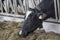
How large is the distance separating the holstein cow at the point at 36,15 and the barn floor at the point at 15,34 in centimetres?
10

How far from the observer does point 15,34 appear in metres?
2.86

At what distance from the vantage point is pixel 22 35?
2736 mm

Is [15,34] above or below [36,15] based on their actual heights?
below

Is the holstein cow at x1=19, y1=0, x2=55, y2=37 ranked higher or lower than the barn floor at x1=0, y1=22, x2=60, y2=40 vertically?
higher

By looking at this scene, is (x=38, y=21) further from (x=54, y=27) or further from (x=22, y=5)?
(x=22, y=5)

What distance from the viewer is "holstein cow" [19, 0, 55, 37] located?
2688mm

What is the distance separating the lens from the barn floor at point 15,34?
2658 mm

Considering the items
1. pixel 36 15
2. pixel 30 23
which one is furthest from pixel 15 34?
pixel 36 15

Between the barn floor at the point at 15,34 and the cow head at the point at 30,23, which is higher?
the cow head at the point at 30,23

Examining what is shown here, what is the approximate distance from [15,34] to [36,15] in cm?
49

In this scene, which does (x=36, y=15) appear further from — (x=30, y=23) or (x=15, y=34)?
(x=15, y=34)

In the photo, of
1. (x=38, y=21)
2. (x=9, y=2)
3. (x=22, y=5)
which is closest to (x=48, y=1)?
(x=38, y=21)

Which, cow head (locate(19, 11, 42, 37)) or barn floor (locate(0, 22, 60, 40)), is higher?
cow head (locate(19, 11, 42, 37))

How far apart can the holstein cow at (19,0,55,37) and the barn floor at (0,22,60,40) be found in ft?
0.33
